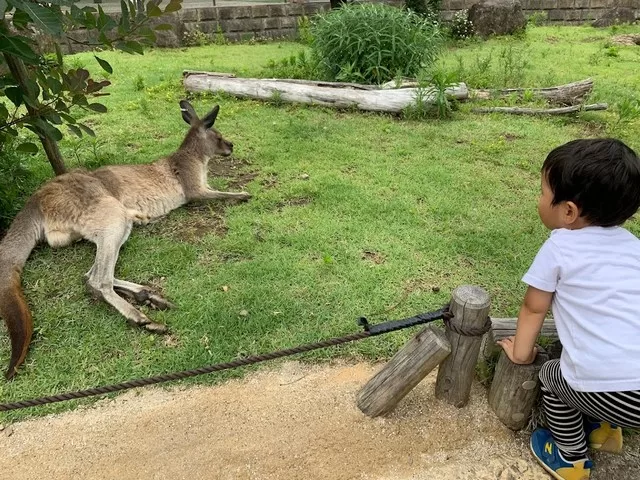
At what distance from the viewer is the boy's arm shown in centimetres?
206

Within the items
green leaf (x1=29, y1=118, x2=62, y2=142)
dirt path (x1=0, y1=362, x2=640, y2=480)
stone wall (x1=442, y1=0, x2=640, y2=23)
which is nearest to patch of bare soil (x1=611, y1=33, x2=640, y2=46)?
stone wall (x1=442, y1=0, x2=640, y2=23)

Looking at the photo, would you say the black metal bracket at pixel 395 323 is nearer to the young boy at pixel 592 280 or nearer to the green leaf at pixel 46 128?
the young boy at pixel 592 280

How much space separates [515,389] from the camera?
2.31 m

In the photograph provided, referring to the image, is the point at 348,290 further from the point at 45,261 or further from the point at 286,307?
the point at 45,261

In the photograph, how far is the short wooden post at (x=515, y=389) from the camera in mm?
2268

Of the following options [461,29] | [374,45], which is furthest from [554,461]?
[461,29]

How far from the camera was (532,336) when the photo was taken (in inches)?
84.6

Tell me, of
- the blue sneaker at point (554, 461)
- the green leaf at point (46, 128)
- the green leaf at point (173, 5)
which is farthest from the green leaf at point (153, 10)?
the blue sneaker at point (554, 461)

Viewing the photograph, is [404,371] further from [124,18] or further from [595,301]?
[124,18]

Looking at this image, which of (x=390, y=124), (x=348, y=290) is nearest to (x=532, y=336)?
(x=348, y=290)

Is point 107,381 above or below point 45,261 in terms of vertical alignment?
below

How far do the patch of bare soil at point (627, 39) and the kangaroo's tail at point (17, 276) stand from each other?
449 inches

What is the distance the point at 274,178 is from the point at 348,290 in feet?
6.41

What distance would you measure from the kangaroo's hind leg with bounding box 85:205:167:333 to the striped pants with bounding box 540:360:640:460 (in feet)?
6.91
